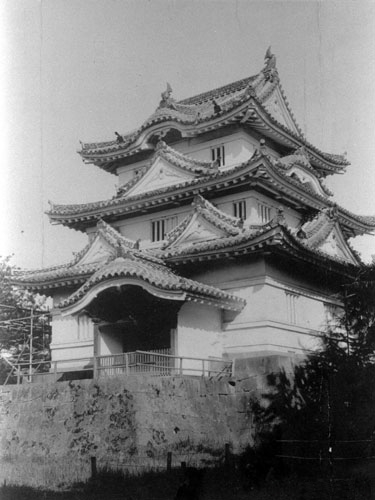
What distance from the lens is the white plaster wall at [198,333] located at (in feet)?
66.5

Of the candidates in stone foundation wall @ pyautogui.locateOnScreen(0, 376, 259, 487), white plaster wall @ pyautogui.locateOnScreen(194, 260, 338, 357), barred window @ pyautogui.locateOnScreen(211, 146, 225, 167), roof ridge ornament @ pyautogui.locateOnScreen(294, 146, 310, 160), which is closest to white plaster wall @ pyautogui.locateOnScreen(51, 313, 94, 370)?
white plaster wall @ pyautogui.locateOnScreen(194, 260, 338, 357)

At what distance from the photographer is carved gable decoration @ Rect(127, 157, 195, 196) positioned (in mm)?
26375

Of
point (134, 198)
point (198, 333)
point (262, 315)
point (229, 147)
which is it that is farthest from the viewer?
point (229, 147)

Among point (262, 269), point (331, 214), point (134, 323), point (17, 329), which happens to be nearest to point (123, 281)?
point (134, 323)

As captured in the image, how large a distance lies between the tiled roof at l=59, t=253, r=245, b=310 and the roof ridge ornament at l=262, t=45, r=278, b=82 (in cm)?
1264

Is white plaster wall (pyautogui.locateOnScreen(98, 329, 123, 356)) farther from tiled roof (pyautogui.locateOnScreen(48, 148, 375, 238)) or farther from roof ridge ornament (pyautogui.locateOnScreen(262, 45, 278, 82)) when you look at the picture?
roof ridge ornament (pyautogui.locateOnScreen(262, 45, 278, 82))

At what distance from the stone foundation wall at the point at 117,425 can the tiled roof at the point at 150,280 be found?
3323 mm

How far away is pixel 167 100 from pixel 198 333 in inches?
500

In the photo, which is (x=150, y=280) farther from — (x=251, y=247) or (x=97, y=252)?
(x=97, y=252)

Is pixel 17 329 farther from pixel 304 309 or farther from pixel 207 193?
pixel 304 309

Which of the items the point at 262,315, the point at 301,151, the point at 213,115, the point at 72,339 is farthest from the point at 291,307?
the point at 72,339

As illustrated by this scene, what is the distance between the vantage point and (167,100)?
28.7 m

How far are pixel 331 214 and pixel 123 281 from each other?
36.1ft

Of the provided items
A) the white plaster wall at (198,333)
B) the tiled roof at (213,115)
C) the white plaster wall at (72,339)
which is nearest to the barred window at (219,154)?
the tiled roof at (213,115)
